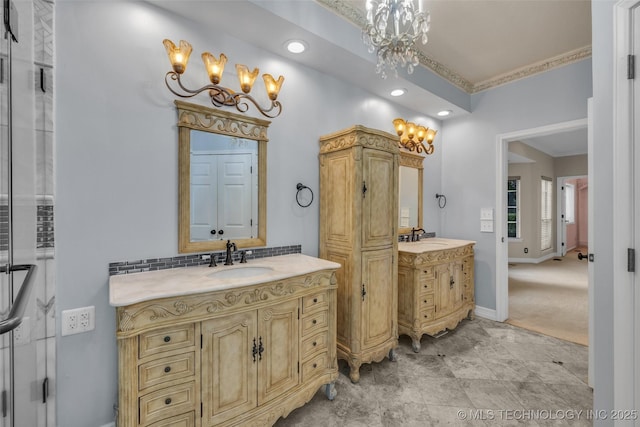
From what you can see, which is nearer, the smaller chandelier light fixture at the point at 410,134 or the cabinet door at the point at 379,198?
the cabinet door at the point at 379,198

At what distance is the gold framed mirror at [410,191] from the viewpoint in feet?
10.9

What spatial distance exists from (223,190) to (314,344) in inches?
50.0

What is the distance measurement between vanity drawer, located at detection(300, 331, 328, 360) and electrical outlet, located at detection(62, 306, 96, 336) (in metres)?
1.22

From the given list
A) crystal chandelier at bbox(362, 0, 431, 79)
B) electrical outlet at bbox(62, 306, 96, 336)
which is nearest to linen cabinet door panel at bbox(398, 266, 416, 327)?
crystal chandelier at bbox(362, 0, 431, 79)

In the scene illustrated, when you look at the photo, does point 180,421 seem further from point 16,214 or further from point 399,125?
point 399,125

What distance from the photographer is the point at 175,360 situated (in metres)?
1.34

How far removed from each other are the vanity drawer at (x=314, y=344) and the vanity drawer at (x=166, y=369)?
69cm

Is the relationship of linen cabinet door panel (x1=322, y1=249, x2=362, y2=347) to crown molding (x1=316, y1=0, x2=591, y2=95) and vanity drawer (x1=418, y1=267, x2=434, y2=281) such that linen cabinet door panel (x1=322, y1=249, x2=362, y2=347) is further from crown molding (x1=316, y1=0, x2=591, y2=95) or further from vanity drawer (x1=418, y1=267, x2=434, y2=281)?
crown molding (x1=316, y1=0, x2=591, y2=95)

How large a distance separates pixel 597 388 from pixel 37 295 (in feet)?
9.09

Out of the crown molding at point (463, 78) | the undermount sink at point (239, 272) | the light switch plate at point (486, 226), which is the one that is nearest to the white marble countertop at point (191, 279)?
the undermount sink at point (239, 272)

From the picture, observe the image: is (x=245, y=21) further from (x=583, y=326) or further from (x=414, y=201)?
(x=583, y=326)

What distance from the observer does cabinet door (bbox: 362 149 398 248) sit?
2213mm

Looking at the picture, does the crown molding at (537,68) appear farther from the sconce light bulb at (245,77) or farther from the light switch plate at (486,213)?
the sconce light bulb at (245,77)

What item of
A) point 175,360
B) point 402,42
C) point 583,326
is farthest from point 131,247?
point 583,326
